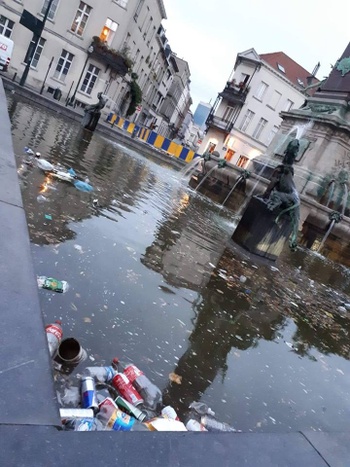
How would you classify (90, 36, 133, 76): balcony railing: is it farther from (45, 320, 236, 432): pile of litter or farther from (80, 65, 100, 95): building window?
(45, 320, 236, 432): pile of litter

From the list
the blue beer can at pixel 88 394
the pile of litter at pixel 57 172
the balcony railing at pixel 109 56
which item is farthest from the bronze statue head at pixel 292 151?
the balcony railing at pixel 109 56

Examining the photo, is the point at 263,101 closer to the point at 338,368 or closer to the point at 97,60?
the point at 97,60

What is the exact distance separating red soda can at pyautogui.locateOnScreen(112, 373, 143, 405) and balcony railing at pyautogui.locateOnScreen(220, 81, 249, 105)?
163ft

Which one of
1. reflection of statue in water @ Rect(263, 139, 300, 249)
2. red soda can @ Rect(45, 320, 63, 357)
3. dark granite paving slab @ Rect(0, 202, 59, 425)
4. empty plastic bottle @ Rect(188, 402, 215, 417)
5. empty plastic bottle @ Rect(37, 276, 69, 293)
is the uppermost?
reflection of statue in water @ Rect(263, 139, 300, 249)

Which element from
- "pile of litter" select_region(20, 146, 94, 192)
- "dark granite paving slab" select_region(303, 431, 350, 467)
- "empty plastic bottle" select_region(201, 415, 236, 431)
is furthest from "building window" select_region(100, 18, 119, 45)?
"dark granite paving slab" select_region(303, 431, 350, 467)

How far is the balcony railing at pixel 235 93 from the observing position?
4750cm

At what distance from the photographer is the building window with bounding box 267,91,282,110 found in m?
48.2

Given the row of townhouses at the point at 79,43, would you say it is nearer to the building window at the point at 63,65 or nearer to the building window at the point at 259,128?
the building window at the point at 63,65

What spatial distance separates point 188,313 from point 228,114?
166ft

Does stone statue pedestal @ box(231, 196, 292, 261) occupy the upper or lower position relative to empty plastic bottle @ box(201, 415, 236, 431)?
upper

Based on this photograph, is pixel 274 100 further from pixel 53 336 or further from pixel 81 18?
pixel 53 336

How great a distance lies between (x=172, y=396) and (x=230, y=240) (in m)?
5.38

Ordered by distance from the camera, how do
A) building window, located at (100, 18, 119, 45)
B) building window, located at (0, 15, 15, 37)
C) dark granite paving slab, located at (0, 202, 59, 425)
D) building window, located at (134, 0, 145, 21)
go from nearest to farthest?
dark granite paving slab, located at (0, 202, 59, 425), building window, located at (0, 15, 15, 37), building window, located at (100, 18, 119, 45), building window, located at (134, 0, 145, 21)

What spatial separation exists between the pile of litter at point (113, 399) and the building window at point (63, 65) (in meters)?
33.8
